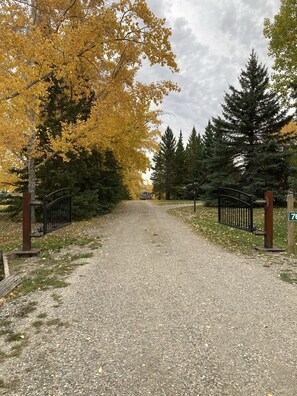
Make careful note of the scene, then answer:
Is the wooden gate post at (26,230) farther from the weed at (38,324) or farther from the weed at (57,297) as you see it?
the weed at (38,324)

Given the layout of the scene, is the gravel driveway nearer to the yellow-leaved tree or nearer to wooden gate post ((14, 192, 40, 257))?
wooden gate post ((14, 192, 40, 257))

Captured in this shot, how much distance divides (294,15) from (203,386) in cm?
1468

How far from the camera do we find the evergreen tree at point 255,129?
690 inches

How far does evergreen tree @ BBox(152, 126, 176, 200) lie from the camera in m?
39.6

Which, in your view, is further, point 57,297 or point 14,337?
point 57,297

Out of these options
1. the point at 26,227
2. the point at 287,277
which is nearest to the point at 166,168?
the point at 26,227

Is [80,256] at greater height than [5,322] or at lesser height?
greater

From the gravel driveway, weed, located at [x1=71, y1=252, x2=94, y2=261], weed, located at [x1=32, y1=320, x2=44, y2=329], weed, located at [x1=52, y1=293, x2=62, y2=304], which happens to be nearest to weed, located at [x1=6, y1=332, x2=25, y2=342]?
the gravel driveway

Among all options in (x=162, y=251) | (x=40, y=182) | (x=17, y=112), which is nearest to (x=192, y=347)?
(x=162, y=251)

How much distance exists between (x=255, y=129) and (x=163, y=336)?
60.0 ft

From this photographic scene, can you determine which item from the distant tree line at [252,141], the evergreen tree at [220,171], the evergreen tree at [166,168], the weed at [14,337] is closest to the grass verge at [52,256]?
the weed at [14,337]

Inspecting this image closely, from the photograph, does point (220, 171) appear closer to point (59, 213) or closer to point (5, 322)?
point (59, 213)

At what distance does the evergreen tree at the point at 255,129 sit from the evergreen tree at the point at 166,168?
20.6m

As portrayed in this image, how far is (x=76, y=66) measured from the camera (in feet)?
29.6
